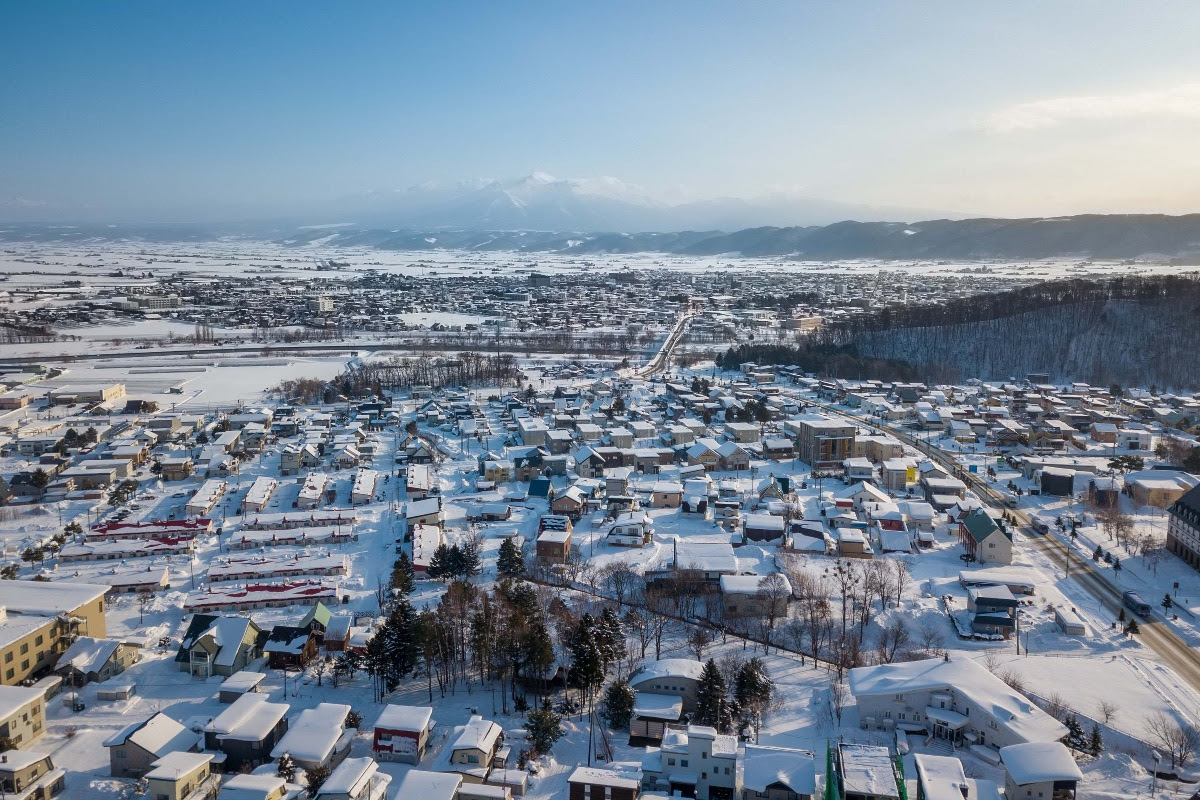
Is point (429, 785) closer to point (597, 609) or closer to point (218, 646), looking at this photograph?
point (218, 646)

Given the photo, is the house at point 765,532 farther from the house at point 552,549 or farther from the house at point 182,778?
the house at point 182,778

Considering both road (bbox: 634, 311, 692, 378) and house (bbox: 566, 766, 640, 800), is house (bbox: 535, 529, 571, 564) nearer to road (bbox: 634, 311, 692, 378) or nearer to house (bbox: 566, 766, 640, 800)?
house (bbox: 566, 766, 640, 800)

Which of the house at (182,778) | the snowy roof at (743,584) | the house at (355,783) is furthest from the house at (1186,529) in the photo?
the house at (182,778)

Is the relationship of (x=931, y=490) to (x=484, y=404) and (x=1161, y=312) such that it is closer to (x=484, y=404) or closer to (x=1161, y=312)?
(x=484, y=404)

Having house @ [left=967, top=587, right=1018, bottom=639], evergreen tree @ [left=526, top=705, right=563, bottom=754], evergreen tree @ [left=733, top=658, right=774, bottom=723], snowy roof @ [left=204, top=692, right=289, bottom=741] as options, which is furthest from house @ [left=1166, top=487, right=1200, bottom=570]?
snowy roof @ [left=204, top=692, right=289, bottom=741]

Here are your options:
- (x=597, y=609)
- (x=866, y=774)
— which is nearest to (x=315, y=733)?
(x=597, y=609)

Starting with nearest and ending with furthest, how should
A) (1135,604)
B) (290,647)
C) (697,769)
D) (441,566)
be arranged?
(697,769) < (290,647) < (1135,604) < (441,566)

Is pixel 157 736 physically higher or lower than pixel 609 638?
lower
